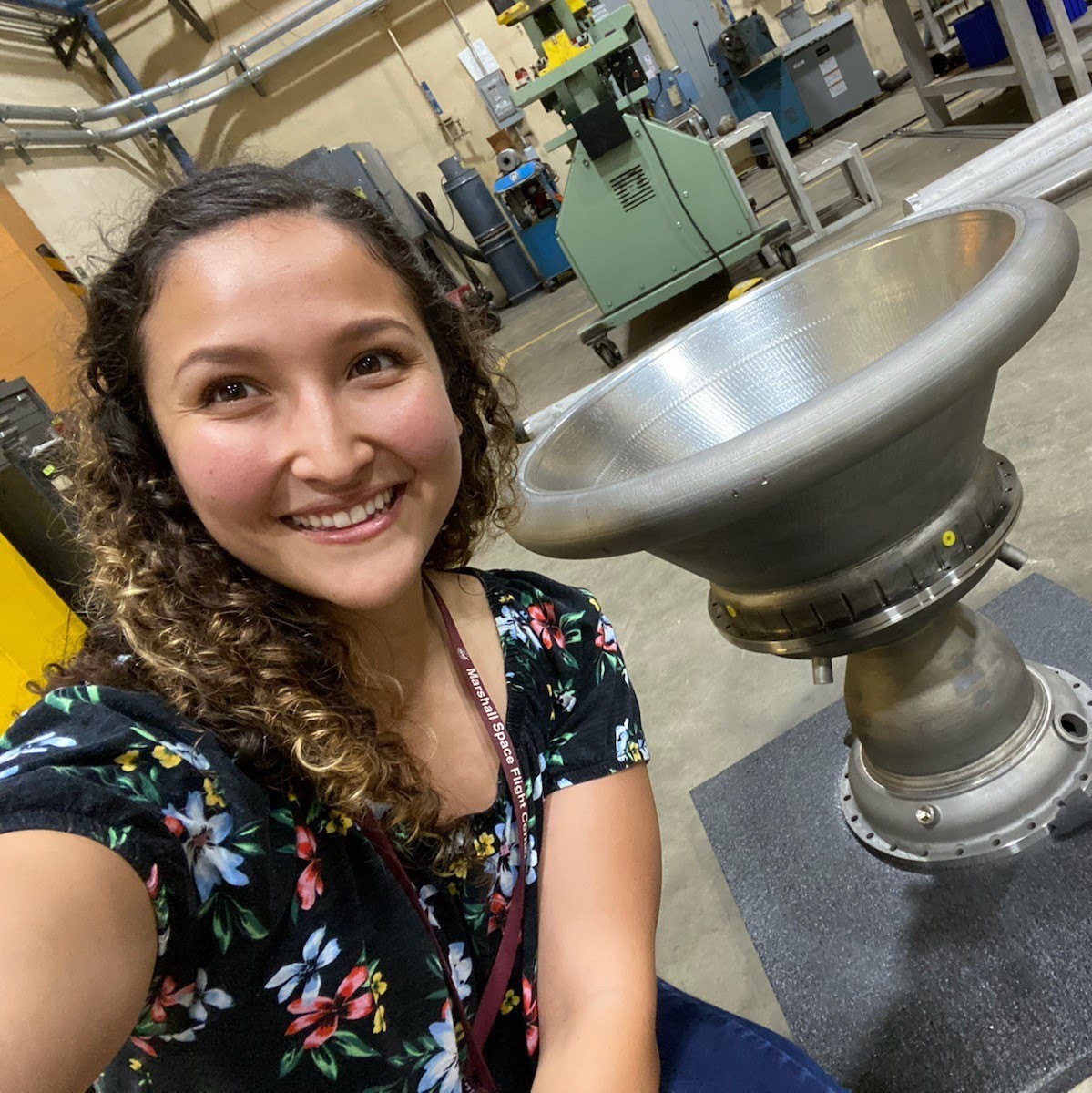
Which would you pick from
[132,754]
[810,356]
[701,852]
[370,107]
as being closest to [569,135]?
[810,356]

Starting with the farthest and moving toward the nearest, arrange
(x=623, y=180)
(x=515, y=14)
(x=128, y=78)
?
(x=128, y=78) → (x=623, y=180) → (x=515, y=14)

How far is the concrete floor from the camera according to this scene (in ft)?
4.84

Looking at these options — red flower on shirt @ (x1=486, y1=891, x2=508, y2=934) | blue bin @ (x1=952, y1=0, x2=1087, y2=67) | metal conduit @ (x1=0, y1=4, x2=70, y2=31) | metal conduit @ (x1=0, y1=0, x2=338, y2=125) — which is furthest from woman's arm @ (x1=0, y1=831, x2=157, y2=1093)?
metal conduit @ (x1=0, y1=4, x2=70, y2=31)

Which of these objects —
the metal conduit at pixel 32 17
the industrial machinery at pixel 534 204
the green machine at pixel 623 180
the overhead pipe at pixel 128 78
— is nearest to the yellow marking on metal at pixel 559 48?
the green machine at pixel 623 180

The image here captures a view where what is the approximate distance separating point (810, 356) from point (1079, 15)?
14.9ft

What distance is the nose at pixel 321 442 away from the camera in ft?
2.15

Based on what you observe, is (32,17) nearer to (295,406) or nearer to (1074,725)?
(295,406)

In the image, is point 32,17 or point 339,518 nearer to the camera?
point 339,518

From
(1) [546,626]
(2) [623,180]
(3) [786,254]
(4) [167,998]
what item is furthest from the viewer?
(3) [786,254]

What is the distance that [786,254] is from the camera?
3.94 metres

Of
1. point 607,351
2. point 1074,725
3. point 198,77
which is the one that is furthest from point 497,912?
point 198,77

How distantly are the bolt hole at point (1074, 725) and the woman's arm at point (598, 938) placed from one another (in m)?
0.77

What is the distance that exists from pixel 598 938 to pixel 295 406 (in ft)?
Result: 2.05

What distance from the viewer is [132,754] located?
57cm
